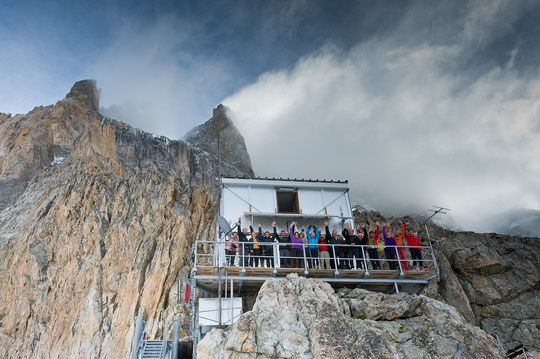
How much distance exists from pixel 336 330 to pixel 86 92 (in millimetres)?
65180

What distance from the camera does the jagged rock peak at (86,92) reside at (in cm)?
6192

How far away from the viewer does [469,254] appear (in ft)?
88.0

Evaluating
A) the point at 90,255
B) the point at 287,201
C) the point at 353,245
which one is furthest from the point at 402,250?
the point at 90,255

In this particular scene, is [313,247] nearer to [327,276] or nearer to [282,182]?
[327,276]

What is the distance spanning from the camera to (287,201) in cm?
2208

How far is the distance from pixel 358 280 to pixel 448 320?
4.16 metres

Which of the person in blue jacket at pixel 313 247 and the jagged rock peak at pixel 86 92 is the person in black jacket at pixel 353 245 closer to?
the person in blue jacket at pixel 313 247

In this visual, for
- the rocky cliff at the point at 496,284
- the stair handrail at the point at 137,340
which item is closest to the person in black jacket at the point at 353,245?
the rocky cliff at the point at 496,284

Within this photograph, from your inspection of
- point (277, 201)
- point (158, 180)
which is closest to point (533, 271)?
point (277, 201)

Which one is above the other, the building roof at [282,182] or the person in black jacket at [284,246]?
the building roof at [282,182]

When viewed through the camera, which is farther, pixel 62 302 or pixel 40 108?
pixel 40 108

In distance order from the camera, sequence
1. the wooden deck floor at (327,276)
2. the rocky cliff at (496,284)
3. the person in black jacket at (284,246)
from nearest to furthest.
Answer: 1. the wooden deck floor at (327,276)
2. the person in black jacket at (284,246)
3. the rocky cliff at (496,284)

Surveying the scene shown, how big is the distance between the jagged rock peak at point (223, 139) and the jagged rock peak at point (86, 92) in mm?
19454

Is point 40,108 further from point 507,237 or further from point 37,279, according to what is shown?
point 507,237
